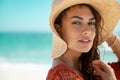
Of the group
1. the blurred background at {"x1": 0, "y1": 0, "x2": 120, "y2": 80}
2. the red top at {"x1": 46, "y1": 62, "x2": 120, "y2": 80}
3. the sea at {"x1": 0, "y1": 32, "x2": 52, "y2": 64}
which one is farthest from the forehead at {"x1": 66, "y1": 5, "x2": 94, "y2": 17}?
the blurred background at {"x1": 0, "y1": 0, "x2": 120, "y2": 80}

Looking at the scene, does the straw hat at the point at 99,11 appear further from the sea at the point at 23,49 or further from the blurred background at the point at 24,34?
the blurred background at the point at 24,34

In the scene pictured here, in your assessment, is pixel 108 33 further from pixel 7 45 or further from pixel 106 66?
pixel 7 45

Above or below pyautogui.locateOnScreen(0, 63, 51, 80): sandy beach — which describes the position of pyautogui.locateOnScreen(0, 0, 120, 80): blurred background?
above

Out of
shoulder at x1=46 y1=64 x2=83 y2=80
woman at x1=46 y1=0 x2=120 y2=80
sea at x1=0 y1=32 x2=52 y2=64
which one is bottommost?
shoulder at x1=46 y1=64 x2=83 y2=80

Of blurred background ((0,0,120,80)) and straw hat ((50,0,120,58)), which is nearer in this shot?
straw hat ((50,0,120,58))

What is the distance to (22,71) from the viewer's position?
1164 centimetres

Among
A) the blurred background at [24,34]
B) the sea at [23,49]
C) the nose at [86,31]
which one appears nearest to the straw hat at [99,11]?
the nose at [86,31]

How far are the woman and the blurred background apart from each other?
9859 mm

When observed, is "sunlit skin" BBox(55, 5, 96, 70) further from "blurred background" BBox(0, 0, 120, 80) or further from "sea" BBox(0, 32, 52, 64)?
"blurred background" BBox(0, 0, 120, 80)

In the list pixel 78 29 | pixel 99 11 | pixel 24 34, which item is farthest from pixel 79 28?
pixel 24 34

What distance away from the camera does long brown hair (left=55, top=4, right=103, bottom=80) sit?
2.20 meters

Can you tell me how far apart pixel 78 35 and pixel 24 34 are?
20.9 meters

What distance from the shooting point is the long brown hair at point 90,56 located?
2203mm

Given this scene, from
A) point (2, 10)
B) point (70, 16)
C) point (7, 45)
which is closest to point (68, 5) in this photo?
point (70, 16)
